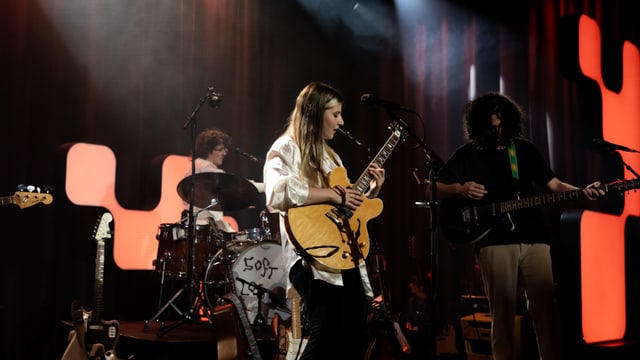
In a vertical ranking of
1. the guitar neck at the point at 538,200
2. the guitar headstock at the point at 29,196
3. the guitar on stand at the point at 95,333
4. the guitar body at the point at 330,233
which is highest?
the guitar headstock at the point at 29,196

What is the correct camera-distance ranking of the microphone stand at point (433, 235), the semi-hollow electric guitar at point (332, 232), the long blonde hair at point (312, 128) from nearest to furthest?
the semi-hollow electric guitar at point (332, 232), the long blonde hair at point (312, 128), the microphone stand at point (433, 235)

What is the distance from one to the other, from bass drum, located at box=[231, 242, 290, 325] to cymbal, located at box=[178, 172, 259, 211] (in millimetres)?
542

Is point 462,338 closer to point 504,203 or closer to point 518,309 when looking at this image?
point 518,309

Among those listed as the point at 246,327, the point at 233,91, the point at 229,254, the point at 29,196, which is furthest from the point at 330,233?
the point at 233,91

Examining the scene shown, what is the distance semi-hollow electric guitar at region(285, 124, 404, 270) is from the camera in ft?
9.78

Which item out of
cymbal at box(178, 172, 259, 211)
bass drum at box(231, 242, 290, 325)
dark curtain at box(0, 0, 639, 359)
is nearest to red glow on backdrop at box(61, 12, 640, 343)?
dark curtain at box(0, 0, 639, 359)

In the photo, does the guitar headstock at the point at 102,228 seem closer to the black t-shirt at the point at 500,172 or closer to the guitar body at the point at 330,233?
the guitar body at the point at 330,233

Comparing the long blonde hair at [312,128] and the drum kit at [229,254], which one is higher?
the long blonde hair at [312,128]

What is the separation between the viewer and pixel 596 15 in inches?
301

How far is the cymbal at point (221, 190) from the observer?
546 cm

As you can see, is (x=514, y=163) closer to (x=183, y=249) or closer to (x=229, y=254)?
(x=229, y=254)

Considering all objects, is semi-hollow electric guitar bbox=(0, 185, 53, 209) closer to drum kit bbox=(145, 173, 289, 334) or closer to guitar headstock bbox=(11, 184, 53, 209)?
guitar headstock bbox=(11, 184, 53, 209)

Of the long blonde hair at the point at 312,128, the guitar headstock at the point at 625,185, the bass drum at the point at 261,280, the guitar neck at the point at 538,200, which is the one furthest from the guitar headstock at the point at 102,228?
the guitar headstock at the point at 625,185

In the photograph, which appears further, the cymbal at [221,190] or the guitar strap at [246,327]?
the cymbal at [221,190]
